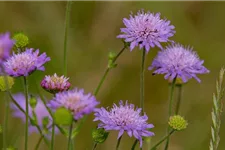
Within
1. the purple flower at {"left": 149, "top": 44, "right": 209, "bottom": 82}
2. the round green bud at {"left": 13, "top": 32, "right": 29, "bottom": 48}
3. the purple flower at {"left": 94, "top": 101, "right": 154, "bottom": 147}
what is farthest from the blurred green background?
the purple flower at {"left": 94, "top": 101, "right": 154, "bottom": 147}

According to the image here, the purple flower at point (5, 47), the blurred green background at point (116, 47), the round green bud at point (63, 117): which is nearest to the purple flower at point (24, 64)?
the purple flower at point (5, 47)

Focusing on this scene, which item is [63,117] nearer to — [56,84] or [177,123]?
[56,84]

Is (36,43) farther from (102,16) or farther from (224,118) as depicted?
(224,118)

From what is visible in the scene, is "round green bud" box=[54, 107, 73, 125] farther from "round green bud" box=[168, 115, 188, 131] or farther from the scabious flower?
"round green bud" box=[168, 115, 188, 131]

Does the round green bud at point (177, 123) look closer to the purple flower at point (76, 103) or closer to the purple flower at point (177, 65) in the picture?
the purple flower at point (177, 65)

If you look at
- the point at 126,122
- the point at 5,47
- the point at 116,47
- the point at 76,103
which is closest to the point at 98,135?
the point at 126,122

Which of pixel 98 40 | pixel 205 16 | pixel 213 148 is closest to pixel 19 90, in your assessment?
pixel 98 40
